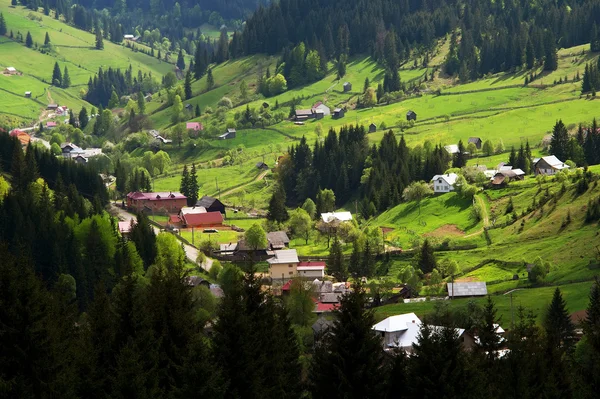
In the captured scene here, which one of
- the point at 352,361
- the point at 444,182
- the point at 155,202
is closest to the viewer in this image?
the point at 352,361

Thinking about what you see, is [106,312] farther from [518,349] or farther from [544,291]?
[544,291]

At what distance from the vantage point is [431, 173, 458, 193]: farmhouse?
178750mm

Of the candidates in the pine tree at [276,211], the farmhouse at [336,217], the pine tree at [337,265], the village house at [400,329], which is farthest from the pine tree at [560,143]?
Answer: the village house at [400,329]

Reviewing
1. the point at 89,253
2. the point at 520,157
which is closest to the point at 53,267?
the point at 89,253

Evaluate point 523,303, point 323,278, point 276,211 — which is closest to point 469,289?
point 523,303

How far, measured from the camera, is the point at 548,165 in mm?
182250

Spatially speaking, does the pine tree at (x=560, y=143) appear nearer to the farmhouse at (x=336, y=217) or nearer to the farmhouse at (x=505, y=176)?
the farmhouse at (x=505, y=176)

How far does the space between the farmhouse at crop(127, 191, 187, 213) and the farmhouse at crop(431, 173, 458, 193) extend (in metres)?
47.4

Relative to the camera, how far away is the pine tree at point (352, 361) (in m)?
53.7

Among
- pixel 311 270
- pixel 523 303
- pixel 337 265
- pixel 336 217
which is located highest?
pixel 523 303

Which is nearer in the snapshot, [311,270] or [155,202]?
[311,270]

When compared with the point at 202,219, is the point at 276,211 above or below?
above

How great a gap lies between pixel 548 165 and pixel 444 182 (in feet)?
59.7

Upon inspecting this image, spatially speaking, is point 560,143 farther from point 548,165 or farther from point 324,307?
point 324,307
